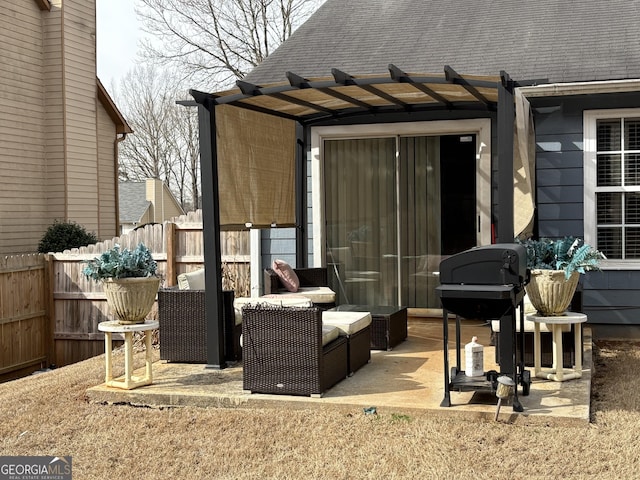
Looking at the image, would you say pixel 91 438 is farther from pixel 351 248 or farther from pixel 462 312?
pixel 351 248

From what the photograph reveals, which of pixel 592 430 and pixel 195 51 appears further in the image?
pixel 195 51

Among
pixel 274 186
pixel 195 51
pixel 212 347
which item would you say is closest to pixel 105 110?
pixel 195 51

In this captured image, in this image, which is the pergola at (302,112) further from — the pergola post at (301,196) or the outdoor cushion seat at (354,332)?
the outdoor cushion seat at (354,332)

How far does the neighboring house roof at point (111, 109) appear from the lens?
51.1 ft

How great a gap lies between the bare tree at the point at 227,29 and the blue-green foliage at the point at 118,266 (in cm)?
1589

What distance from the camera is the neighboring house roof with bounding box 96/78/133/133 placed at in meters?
15.6

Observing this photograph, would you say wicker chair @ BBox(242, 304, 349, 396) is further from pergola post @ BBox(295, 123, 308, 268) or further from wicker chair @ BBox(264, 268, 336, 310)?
pergola post @ BBox(295, 123, 308, 268)

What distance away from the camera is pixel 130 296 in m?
5.31

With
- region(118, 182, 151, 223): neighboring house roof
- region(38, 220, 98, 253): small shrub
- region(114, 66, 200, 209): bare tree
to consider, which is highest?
region(114, 66, 200, 209): bare tree

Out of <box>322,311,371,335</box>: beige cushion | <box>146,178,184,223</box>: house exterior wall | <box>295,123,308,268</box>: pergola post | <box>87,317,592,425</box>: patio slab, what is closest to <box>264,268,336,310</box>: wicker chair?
<box>295,123,308,268</box>: pergola post

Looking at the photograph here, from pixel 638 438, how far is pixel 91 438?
3.35 meters

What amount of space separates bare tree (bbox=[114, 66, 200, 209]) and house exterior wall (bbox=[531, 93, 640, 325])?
79.6ft

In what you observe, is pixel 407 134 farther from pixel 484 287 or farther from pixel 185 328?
pixel 484 287

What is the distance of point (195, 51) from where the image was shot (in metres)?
21.3
